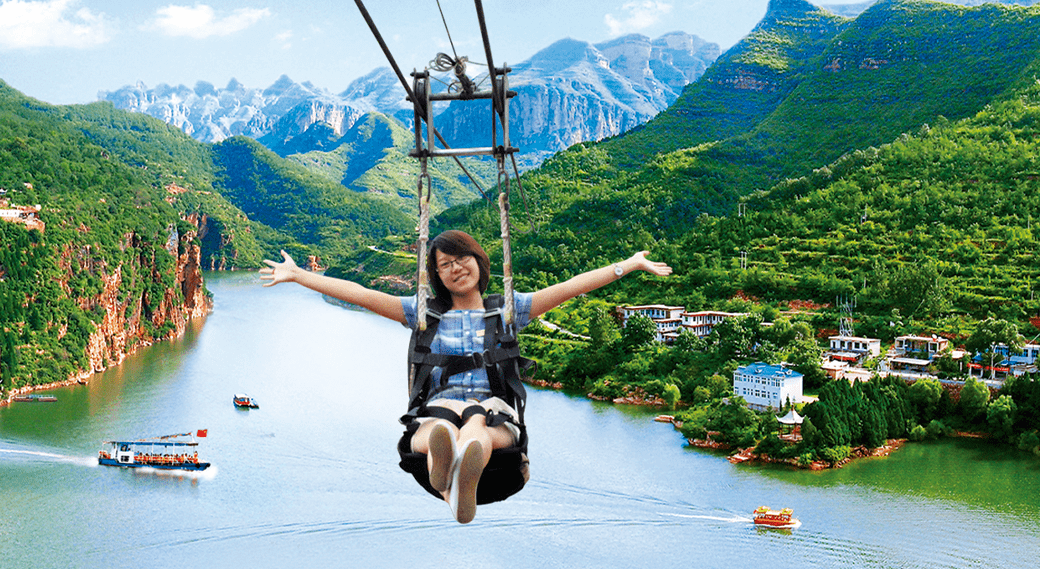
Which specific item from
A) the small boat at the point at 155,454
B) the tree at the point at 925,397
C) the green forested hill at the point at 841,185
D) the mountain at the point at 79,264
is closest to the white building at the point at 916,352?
the tree at the point at 925,397

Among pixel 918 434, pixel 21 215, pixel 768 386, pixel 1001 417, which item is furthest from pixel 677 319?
pixel 21 215

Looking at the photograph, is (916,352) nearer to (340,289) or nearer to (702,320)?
(702,320)

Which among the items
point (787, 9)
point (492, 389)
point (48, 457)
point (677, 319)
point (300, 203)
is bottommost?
point (48, 457)

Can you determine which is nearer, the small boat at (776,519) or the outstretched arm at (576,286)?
the outstretched arm at (576,286)

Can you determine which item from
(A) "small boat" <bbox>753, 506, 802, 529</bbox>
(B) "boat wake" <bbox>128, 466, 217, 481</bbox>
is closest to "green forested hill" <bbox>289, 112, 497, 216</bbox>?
(B) "boat wake" <bbox>128, 466, 217, 481</bbox>

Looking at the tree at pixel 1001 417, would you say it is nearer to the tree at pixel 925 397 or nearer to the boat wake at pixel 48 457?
the tree at pixel 925 397

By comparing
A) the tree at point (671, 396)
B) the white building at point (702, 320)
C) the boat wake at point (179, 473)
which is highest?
the white building at point (702, 320)

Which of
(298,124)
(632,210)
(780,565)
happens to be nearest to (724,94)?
(632,210)
